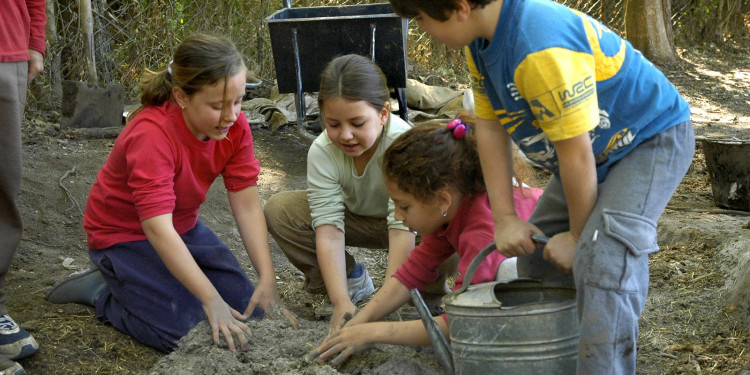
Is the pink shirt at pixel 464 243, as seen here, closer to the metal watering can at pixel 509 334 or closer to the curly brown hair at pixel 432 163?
the curly brown hair at pixel 432 163

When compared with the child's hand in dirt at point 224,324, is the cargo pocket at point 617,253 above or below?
above

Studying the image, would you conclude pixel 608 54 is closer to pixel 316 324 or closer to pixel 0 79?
pixel 316 324

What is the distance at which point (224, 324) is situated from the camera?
2.65 meters

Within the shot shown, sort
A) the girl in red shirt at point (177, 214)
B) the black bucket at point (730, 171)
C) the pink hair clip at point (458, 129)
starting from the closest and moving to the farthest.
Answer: the pink hair clip at point (458, 129) → the girl in red shirt at point (177, 214) → the black bucket at point (730, 171)

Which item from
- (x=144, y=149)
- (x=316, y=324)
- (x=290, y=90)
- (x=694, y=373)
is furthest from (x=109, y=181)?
(x=290, y=90)

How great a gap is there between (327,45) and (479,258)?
10.7 ft

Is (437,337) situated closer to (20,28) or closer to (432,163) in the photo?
(432,163)

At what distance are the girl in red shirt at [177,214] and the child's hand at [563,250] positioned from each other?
110cm

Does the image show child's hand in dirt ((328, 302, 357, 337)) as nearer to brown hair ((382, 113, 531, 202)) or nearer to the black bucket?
brown hair ((382, 113, 531, 202))

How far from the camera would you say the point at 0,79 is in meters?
2.78

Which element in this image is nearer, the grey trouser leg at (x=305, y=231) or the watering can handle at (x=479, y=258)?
the watering can handle at (x=479, y=258)

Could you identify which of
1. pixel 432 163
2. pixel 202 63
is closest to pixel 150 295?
pixel 202 63

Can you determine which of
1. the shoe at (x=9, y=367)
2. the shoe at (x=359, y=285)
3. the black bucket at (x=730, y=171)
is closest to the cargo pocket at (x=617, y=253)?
the shoe at (x=359, y=285)

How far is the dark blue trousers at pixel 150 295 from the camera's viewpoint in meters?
2.90
